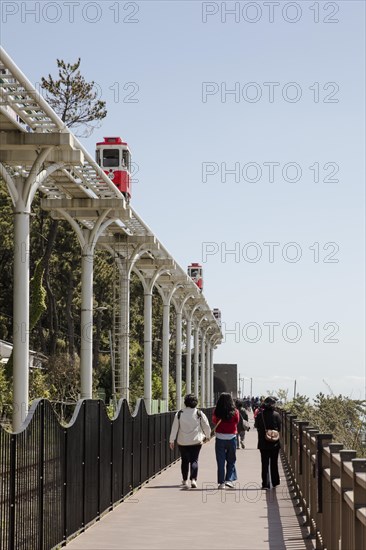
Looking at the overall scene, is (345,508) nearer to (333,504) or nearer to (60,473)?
(333,504)

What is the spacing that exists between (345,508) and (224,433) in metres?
13.8

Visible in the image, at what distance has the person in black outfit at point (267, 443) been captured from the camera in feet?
75.7

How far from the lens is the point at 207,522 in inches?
663

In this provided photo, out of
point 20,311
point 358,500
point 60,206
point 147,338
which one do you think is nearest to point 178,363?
point 147,338

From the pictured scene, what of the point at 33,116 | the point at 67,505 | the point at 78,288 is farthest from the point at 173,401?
the point at 67,505

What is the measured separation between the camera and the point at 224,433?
23.1 m

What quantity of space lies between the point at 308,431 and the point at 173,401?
213ft

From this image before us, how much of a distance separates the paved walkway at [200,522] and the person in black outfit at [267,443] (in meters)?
0.30

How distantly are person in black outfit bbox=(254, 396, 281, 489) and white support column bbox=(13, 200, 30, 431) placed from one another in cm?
431

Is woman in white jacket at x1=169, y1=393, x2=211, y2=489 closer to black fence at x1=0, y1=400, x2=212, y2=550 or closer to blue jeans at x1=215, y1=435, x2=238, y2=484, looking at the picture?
blue jeans at x1=215, y1=435, x2=238, y2=484

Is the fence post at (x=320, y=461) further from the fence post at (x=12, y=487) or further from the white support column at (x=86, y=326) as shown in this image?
the white support column at (x=86, y=326)

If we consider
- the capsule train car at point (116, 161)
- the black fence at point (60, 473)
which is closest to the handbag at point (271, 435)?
the black fence at point (60, 473)

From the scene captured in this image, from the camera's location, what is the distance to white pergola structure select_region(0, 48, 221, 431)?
824 inches

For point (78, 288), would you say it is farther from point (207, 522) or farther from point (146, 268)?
point (207, 522)
